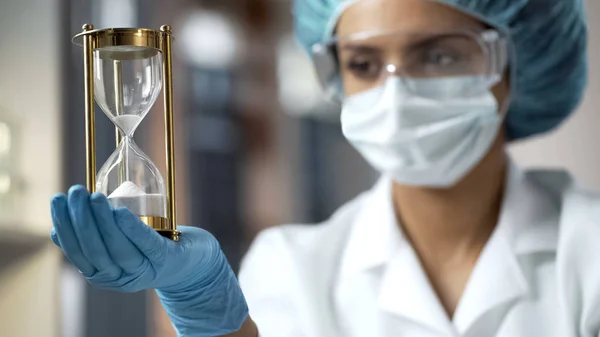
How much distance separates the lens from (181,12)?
251cm

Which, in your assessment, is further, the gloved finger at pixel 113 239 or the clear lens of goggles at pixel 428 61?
the clear lens of goggles at pixel 428 61

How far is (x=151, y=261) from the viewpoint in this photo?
710 mm

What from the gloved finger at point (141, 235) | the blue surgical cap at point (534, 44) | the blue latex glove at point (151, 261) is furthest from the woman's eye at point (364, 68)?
the gloved finger at point (141, 235)

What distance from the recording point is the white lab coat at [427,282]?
3.93 ft

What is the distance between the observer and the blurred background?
4.07 feet

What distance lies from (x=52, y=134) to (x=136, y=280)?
27.2 inches

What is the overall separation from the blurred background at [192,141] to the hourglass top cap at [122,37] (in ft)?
1.65

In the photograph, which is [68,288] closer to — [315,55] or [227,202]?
[315,55]

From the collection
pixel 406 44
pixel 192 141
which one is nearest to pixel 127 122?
pixel 406 44

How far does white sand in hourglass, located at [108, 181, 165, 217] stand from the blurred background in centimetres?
53

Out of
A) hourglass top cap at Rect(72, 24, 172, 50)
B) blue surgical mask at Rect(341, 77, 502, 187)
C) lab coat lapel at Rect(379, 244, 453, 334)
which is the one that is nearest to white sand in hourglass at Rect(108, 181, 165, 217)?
hourglass top cap at Rect(72, 24, 172, 50)

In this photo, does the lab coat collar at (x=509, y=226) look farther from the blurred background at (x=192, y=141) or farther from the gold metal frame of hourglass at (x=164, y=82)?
the gold metal frame of hourglass at (x=164, y=82)

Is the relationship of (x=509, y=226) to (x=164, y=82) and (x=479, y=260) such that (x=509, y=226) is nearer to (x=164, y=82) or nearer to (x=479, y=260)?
(x=479, y=260)

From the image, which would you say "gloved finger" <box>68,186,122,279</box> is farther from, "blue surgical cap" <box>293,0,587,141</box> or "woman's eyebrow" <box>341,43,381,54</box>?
"blue surgical cap" <box>293,0,587,141</box>
